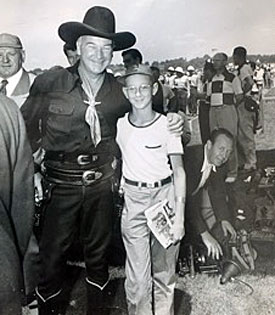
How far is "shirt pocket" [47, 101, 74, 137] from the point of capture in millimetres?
1299

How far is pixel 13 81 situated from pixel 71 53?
0.13m

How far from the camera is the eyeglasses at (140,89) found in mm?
1322

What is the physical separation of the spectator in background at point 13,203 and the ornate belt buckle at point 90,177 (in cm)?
11

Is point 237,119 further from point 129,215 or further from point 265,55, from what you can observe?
point 129,215

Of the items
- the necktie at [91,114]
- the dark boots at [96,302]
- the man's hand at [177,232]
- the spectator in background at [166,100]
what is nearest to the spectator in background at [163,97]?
the spectator in background at [166,100]

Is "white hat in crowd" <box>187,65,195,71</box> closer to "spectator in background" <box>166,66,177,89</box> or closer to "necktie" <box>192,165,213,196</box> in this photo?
"spectator in background" <box>166,66,177,89</box>

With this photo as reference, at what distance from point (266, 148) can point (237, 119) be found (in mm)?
103

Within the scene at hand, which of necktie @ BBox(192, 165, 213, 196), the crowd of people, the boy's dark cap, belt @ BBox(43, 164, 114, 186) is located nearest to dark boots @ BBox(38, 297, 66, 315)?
the crowd of people

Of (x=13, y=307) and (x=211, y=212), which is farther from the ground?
(x=211, y=212)

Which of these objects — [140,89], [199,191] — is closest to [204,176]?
[199,191]

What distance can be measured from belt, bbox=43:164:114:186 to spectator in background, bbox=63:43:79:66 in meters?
0.22

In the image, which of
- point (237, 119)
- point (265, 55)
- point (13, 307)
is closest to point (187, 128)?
point (237, 119)

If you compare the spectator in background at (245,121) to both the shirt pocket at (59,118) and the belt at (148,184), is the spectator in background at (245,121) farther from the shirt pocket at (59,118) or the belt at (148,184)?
the shirt pocket at (59,118)

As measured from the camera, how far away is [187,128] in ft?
4.41
